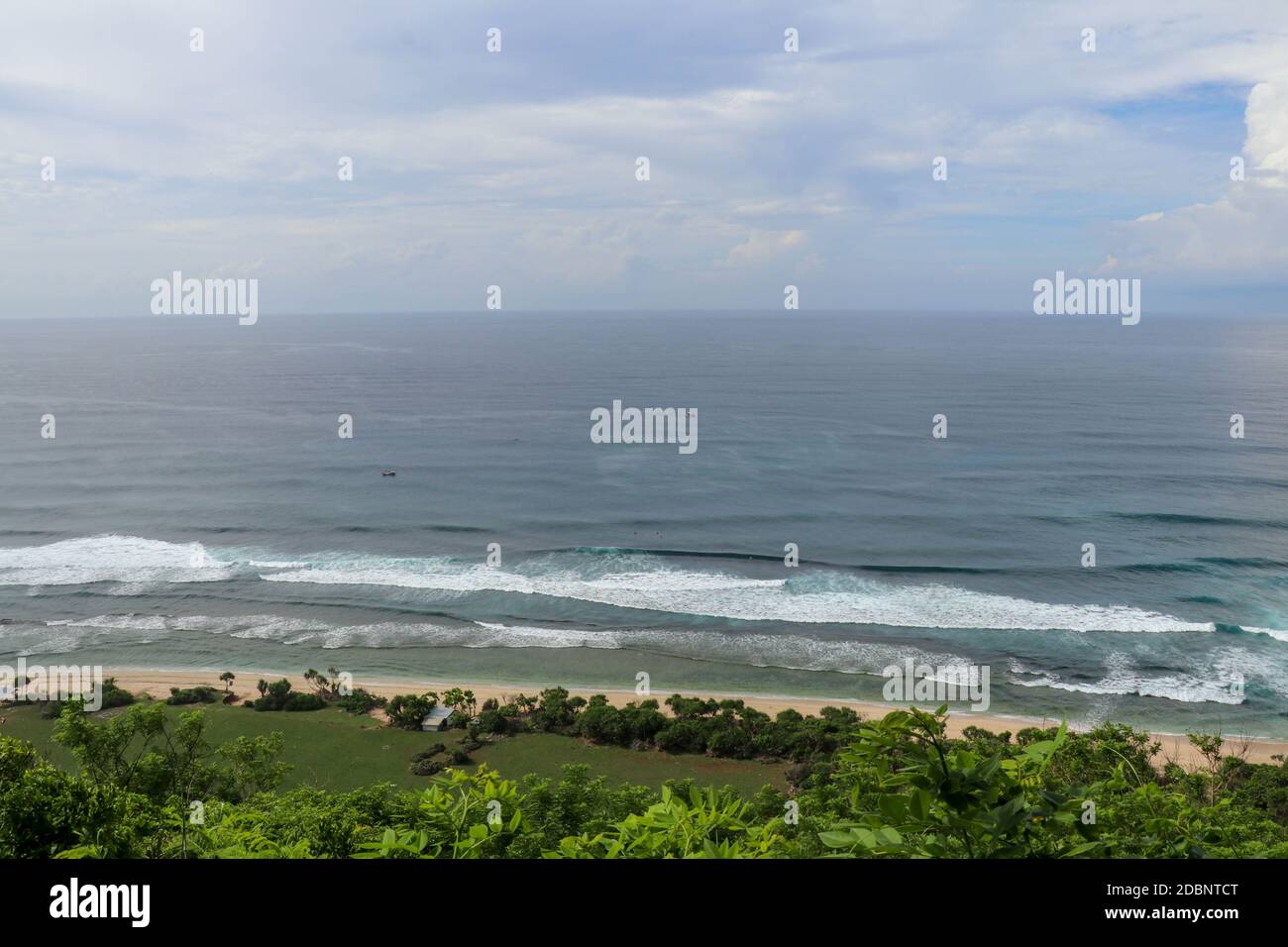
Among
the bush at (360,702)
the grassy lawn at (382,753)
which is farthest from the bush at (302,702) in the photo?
the bush at (360,702)

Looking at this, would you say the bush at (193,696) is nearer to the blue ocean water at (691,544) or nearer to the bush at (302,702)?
the bush at (302,702)

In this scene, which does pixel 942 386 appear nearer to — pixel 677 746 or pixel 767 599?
pixel 767 599

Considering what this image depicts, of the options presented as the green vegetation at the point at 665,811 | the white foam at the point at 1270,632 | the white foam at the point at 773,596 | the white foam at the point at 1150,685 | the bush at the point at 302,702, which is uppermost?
the green vegetation at the point at 665,811

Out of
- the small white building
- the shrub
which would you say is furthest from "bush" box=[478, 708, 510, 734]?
the shrub

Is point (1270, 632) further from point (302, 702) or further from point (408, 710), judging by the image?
point (302, 702)

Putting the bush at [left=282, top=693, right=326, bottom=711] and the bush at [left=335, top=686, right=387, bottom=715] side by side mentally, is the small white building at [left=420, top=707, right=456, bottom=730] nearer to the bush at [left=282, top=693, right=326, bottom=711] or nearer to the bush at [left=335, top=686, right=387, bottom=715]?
the bush at [left=335, top=686, right=387, bottom=715]

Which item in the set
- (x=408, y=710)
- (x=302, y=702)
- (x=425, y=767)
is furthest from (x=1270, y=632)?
(x=302, y=702)

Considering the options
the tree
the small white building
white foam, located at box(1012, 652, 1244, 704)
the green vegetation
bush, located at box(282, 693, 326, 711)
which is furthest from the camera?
white foam, located at box(1012, 652, 1244, 704)
